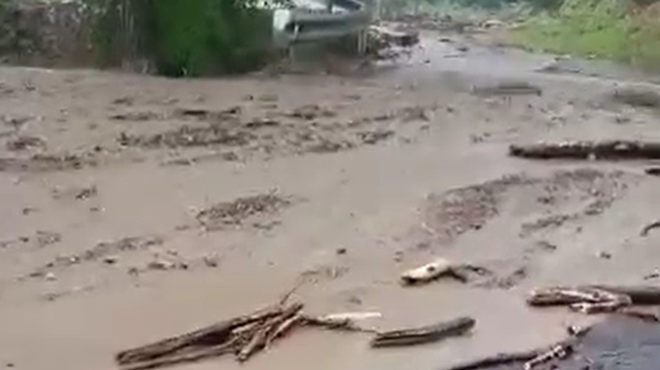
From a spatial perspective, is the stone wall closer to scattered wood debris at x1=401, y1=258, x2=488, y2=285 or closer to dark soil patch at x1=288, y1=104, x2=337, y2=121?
dark soil patch at x1=288, y1=104, x2=337, y2=121

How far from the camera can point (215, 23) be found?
1453 cm

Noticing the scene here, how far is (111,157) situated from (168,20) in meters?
5.43

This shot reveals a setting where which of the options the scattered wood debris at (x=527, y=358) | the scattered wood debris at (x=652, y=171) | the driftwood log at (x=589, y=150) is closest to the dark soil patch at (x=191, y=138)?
the driftwood log at (x=589, y=150)

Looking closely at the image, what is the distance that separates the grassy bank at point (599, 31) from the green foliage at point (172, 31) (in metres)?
5.68

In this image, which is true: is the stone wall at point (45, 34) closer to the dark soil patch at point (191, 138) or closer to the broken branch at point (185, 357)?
the dark soil patch at point (191, 138)

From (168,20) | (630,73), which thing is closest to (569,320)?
(168,20)

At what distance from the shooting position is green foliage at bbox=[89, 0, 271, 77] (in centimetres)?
1417

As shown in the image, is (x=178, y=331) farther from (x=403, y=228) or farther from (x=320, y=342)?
(x=403, y=228)

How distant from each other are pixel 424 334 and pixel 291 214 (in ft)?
7.74

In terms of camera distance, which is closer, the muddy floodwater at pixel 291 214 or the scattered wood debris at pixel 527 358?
the scattered wood debris at pixel 527 358

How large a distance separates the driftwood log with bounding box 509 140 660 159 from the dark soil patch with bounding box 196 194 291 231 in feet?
8.26

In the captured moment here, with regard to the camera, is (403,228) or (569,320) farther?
(403,228)

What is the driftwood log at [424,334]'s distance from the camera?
5336mm

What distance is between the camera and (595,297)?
6082 millimetres
